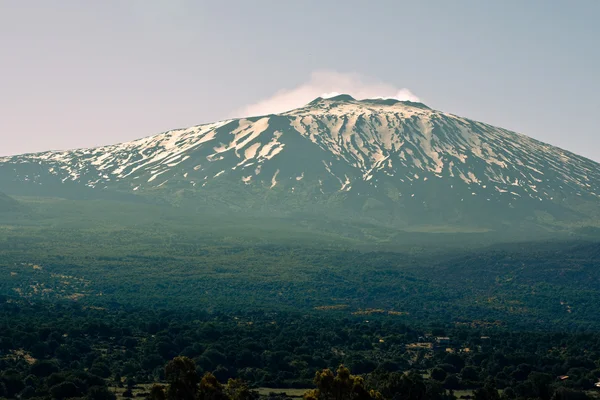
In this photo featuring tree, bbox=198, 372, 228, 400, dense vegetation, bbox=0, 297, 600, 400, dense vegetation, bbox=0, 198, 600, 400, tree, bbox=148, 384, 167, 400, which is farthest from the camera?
dense vegetation, bbox=0, 198, 600, 400

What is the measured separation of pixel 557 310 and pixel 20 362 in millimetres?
92136

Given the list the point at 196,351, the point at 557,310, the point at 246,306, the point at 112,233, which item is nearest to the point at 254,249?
the point at 112,233

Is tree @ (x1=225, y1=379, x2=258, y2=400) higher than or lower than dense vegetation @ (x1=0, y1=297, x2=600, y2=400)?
higher

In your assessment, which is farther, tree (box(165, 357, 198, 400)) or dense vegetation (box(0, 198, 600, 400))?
dense vegetation (box(0, 198, 600, 400))

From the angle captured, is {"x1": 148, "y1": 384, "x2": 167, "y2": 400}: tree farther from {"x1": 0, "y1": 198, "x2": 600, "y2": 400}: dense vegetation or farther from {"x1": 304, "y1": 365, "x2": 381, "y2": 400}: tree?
{"x1": 304, "y1": 365, "x2": 381, "y2": 400}: tree

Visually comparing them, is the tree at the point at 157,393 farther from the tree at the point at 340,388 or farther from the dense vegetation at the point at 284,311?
the tree at the point at 340,388

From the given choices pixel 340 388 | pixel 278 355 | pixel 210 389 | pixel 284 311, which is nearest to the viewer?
pixel 210 389

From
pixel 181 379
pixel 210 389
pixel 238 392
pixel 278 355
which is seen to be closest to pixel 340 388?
pixel 238 392

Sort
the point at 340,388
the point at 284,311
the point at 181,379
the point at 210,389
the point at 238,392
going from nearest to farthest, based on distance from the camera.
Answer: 1. the point at 210,389
2. the point at 340,388
3. the point at 181,379
4. the point at 238,392
5. the point at 284,311

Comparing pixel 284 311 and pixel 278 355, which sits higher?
pixel 278 355

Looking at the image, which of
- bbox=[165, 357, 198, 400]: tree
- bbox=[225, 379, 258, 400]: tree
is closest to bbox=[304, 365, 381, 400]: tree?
bbox=[225, 379, 258, 400]: tree

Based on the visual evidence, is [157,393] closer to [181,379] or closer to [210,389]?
[181,379]

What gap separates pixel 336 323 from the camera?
101 m

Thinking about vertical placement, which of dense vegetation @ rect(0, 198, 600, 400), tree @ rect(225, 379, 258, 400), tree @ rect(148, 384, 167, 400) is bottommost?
dense vegetation @ rect(0, 198, 600, 400)
